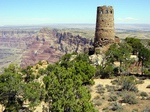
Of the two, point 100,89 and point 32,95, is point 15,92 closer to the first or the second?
point 32,95

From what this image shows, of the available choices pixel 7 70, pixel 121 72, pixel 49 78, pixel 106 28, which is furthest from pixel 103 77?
pixel 49 78

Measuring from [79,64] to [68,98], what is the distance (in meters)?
15.9

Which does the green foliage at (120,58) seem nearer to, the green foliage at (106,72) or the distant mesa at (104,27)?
the green foliage at (106,72)

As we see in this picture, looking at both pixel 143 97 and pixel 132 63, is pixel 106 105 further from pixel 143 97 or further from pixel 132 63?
pixel 132 63

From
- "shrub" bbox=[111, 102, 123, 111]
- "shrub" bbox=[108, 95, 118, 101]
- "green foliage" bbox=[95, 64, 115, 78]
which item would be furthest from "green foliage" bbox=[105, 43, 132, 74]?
"shrub" bbox=[111, 102, 123, 111]

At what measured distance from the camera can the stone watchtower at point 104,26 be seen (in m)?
46.7

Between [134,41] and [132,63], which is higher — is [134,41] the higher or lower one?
the higher one

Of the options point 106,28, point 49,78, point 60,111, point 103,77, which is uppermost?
point 106,28

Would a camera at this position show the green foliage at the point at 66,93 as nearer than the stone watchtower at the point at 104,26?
Yes

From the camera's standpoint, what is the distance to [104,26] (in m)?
47.2

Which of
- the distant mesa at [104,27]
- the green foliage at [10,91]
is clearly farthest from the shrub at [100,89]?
the distant mesa at [104,27]

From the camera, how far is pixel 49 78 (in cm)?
1933

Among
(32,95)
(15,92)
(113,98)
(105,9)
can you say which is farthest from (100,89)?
(105,9)

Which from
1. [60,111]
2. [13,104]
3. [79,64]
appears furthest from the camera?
[79,64]
